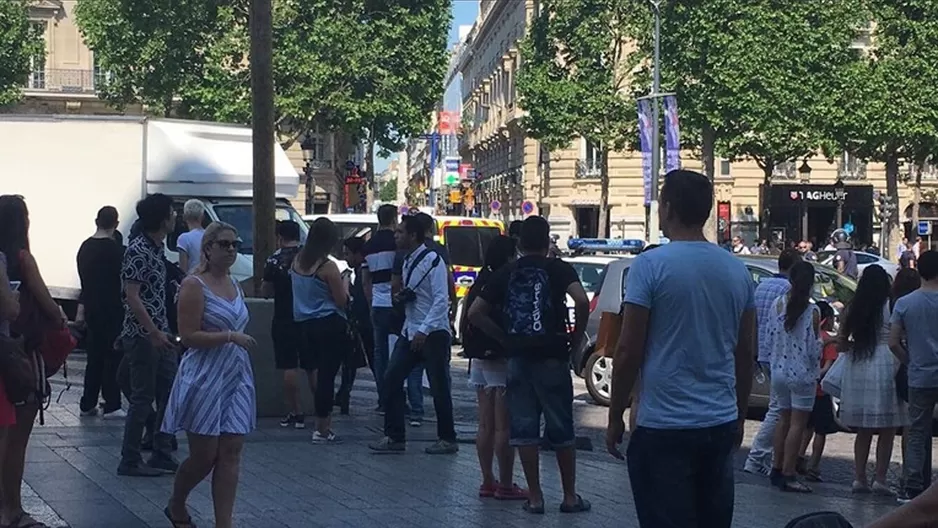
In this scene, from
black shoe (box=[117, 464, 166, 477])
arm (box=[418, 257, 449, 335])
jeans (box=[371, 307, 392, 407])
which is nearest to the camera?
black shoe (box=[117, 464, 166, 477])

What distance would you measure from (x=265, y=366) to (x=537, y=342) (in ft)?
15.9

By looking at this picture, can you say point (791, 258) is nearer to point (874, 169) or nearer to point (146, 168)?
point (146, 168)

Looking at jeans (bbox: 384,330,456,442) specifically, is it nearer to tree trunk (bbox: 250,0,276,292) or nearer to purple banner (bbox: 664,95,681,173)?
tree trunk (bbox: 250,0,276,292)

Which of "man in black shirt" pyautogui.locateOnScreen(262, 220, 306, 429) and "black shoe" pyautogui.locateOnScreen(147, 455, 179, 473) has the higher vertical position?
"man in black shirt" pyautogui.locateOnScreen(262, 220, 306, 429)

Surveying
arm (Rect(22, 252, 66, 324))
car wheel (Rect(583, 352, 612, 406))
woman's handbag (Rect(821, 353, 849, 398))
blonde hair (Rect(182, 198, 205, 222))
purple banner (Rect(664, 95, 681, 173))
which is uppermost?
purple banner (Rect(664, 95, 681, 173))

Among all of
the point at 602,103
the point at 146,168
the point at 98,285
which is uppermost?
the point at 602,103

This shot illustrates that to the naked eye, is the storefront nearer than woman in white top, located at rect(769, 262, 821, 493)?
No

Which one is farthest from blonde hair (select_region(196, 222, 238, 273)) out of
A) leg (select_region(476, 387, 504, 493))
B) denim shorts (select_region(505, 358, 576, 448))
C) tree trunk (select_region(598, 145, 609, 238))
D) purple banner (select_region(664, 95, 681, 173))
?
tree trunk (select_region(598, 145, 609, 238))

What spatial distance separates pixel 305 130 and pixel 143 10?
5935 mm

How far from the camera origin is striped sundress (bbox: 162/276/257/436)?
715 centimetres

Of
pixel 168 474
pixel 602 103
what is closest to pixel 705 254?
pixel 168 474

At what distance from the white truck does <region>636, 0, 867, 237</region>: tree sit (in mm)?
23919

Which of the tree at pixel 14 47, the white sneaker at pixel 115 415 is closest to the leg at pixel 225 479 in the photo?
the white sneaker at pixel 115 415

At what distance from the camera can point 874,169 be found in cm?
5794
